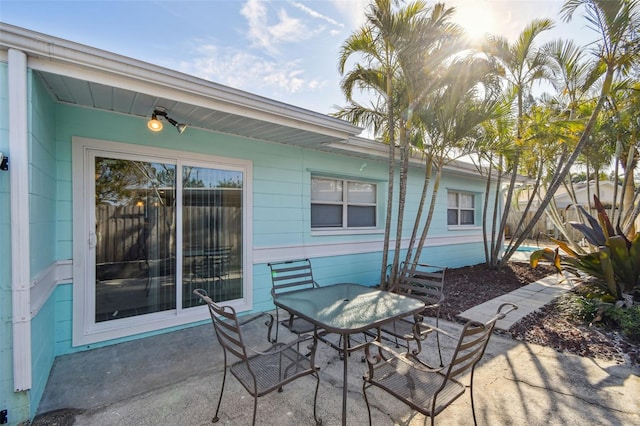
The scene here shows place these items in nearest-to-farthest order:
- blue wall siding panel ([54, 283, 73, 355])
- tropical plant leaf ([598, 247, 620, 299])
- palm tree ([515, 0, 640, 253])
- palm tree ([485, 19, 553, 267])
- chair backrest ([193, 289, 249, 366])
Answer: chair backrest ([193, 289, 249, 366])
blue wall siding panel ([54, 283, 73, 355])
tropical plant leaf ([598, 247, 620, 299])
palm tree ([515, 0, 640, 253])
palm tree ([485, 19, 553, 267])

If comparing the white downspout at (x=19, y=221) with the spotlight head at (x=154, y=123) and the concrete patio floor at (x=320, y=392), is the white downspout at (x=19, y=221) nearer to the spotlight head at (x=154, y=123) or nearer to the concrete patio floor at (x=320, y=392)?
the concrete patio floor at (x=320, y=392)

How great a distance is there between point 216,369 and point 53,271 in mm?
1914

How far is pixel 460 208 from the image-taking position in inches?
338

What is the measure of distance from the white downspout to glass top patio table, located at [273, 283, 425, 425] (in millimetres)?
1828

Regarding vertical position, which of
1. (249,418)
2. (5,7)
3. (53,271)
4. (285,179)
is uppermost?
(5,7)

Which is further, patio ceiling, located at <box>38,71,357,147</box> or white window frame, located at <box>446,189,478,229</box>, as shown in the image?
white window frame, located at <box>446,189,478,229</box>

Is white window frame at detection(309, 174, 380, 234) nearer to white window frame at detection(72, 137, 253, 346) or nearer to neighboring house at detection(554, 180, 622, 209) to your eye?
white window frame at detection(72, 137, 253, 346)

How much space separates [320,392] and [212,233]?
8.06 ft

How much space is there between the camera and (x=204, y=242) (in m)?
3.98

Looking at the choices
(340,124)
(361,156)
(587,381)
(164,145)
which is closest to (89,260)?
(164,145)

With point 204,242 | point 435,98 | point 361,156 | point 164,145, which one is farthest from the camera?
point 361,156

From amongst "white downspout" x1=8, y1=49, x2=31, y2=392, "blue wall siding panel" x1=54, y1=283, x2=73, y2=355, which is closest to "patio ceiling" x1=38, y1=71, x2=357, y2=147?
"white downspout" x1=8, y1=49, x2=31, y2=392

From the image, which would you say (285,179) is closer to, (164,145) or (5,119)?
(164,145)

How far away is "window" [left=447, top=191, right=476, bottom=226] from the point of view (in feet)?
27.2
